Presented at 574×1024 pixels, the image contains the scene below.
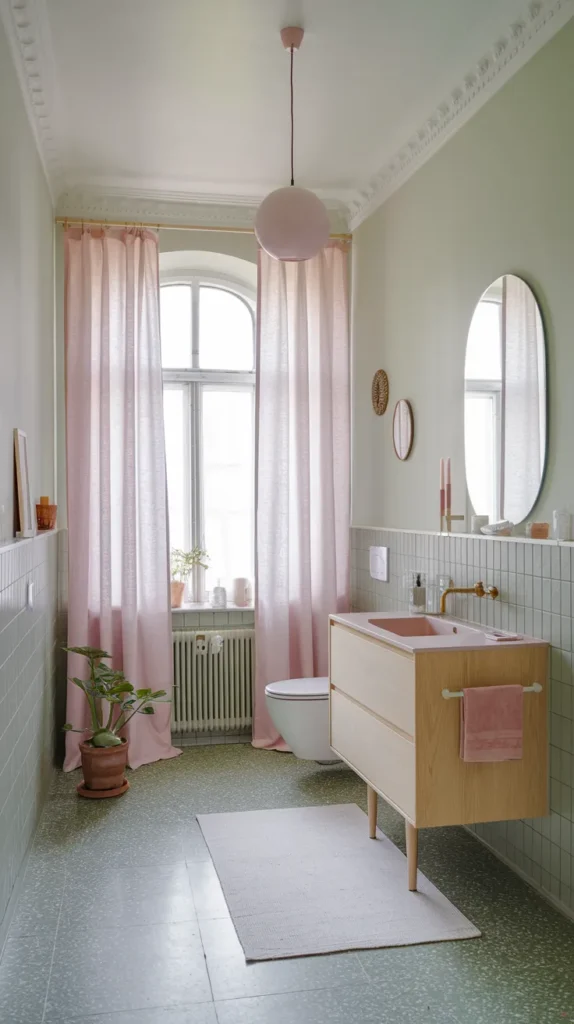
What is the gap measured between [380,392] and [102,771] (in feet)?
7.79

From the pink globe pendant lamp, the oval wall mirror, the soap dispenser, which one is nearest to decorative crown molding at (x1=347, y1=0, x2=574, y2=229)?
the pink globe pendant lamp

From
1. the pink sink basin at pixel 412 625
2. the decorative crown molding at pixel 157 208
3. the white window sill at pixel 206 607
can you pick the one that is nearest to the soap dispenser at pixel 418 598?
the pink sink basin at pixel 412 625

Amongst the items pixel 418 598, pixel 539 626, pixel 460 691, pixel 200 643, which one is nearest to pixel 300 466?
pixel 200 643

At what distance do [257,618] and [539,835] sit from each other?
219 cm

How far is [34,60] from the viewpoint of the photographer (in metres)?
3.25

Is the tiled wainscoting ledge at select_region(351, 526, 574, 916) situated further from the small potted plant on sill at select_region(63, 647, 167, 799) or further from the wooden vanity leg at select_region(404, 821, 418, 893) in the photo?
the small potted plant on sill at select_region(63, 647, 167, 799)

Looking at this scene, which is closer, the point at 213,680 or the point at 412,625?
the point at 412,625

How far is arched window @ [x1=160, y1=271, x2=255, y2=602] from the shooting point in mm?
5254

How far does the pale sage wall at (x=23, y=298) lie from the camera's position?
2934 millimetres

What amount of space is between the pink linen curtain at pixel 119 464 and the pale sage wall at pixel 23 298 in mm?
165

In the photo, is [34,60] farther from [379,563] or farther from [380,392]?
[379,563]

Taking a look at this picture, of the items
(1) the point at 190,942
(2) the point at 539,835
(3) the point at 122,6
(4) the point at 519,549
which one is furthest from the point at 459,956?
(3) the point at 122,6

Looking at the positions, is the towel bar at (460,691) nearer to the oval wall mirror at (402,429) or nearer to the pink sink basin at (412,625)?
the pink sink basin at (412,625)

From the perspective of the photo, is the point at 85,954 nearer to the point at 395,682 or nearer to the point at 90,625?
the point at 395,682
